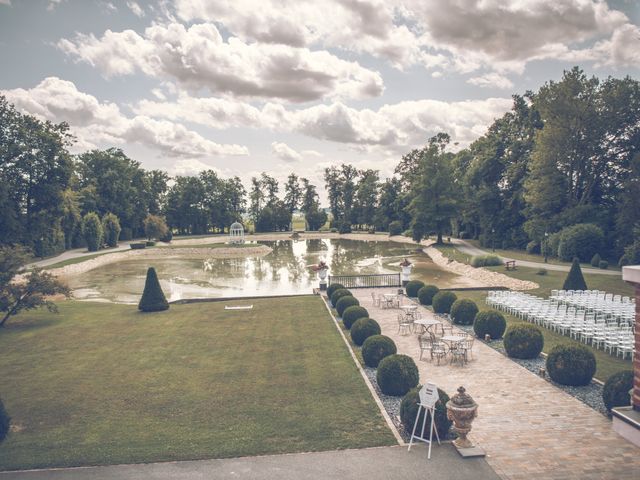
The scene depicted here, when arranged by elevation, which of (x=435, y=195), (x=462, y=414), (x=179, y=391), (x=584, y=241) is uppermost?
(x=435, y=195)

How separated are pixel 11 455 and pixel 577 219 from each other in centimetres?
4264

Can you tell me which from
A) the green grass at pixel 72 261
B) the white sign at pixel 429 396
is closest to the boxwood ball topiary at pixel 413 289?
the white sign at pixel 429 396

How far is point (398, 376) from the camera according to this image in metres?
11.2

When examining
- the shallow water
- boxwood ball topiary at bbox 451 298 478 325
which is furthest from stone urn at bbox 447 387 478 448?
the shallow water

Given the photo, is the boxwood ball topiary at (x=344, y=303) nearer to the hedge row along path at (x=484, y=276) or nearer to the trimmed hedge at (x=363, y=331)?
the trimmed hedge at (x=363, y=331)

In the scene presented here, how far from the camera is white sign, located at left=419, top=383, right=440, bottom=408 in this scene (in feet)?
27.7

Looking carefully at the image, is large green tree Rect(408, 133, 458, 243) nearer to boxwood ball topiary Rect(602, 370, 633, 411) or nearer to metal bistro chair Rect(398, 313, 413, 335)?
metal bistro chair Rect(398, 313, 413, 335)

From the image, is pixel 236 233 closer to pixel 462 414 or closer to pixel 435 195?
pixel 435 195

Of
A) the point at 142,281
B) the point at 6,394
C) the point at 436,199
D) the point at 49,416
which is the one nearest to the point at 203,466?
the point at 49,416

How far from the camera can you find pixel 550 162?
41.9 meters

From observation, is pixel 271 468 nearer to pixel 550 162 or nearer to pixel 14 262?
pixel 14 262

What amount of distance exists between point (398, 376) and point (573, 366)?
463cm

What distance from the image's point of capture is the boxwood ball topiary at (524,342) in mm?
13812

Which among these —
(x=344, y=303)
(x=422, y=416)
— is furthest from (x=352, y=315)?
(x=422, y=416)
